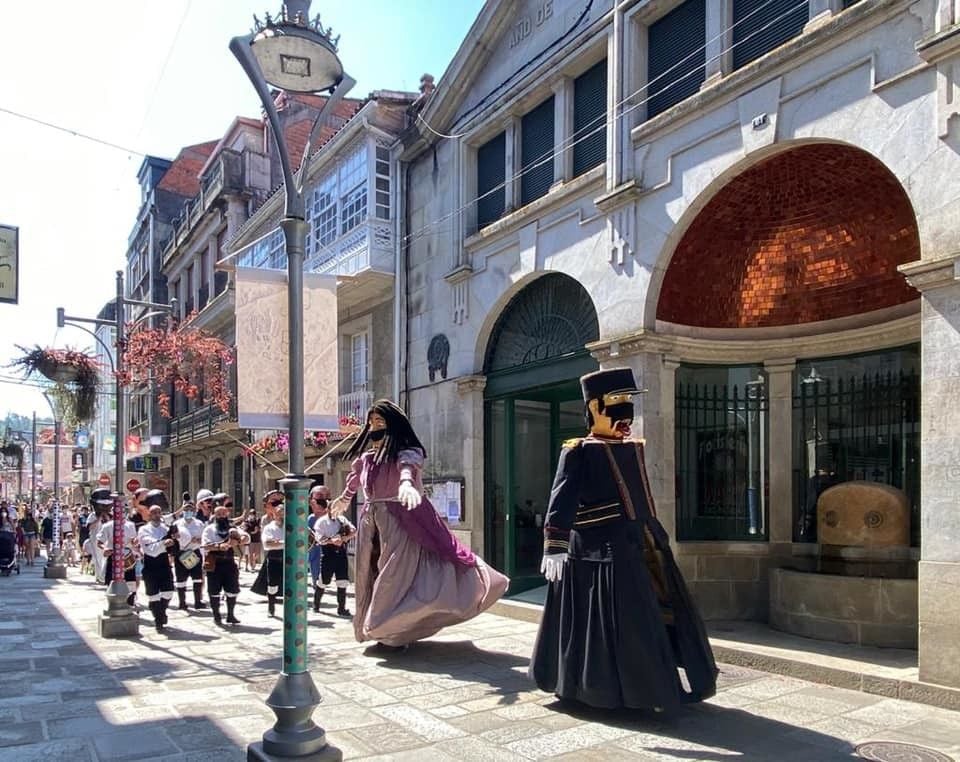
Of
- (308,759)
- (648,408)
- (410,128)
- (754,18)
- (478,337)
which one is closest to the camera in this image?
(308,759)

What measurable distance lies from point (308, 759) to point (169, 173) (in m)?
34.8

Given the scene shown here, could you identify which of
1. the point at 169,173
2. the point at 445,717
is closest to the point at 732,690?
the point at 445,717

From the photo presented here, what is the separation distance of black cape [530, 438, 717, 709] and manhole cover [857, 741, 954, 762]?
93 centimetres

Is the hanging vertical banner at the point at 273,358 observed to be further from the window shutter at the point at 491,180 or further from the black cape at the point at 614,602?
the window shutter at the point at 491,180

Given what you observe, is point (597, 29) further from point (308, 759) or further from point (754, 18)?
point (308, 759)

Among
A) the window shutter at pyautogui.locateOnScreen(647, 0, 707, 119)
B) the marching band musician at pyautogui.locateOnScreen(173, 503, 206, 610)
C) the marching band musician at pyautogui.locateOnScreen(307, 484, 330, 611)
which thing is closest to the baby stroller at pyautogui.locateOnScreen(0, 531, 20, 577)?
the marching band musician at pyautogui.locateOnScreen(173, 503, 206, 610)

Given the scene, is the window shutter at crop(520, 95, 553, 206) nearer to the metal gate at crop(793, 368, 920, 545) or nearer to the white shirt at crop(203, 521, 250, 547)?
the metal gate at crop(793, 368, 920, 545)

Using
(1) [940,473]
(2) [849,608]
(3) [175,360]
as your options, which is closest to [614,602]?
(1) [940,473]

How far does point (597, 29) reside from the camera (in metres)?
9.91

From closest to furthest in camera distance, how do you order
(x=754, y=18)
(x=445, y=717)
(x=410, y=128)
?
(x=445, y=717) → (x=754, y=18) → (x=410, y=128)

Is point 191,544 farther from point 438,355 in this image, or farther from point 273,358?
point 273,358

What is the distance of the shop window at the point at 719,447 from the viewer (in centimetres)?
927

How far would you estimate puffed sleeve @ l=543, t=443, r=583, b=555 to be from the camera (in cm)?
548

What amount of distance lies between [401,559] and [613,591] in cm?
267
